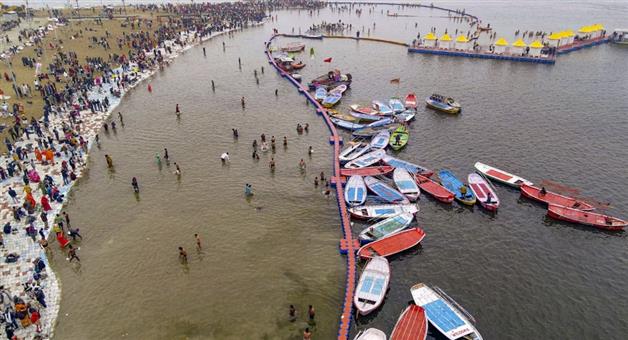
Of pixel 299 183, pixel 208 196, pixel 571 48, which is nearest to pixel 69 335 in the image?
pixel 208 196

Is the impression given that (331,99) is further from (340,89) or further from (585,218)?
(585,218)

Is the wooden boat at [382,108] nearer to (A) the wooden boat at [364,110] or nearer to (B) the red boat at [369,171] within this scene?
(A) the wooden boat at [364,110]

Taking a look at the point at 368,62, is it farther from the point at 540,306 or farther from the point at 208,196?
the point at 540,306

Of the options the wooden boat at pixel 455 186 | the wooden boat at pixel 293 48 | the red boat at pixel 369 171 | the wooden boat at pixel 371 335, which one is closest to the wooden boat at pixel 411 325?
the wooden boat at pixel 371 335

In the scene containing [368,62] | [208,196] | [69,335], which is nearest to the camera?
[69,335]

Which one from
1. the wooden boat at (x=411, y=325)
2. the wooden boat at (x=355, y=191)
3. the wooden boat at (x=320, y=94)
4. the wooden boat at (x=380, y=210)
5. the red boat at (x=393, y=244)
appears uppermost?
the wooden boat at (x=320, y=94)

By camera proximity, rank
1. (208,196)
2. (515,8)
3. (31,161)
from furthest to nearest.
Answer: (515,8)
(31,161)
(208,196)

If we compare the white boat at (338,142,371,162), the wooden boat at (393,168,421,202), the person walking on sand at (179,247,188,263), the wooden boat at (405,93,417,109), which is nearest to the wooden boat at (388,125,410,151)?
the white boat at (338,142,371,162)
